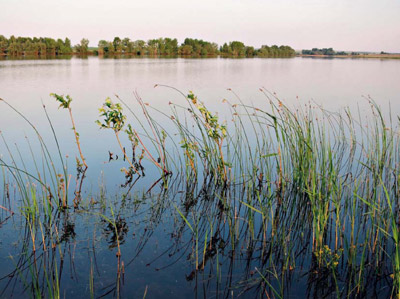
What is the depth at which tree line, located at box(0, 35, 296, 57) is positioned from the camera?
5875cm

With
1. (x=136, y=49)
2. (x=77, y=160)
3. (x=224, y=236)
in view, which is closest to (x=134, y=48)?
(x=136, y=49)

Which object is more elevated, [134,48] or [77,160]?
[134,48]

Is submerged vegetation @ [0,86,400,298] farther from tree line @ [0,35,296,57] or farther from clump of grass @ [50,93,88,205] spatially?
tree line @ [0,35,296,57]

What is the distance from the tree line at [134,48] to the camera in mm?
58750

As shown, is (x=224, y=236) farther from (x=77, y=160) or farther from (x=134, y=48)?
(x=134, y=48)

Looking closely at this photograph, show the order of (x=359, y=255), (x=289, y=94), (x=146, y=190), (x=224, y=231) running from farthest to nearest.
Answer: (x=289, y=94), (x=146, y=190), (x=224, y=231), (x=359, y=255)

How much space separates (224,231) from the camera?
11.6ft

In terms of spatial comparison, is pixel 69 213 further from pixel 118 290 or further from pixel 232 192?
pixel 232 192

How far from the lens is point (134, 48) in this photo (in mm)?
69938

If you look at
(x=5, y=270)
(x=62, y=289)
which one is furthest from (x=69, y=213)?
(x=62, y=289)

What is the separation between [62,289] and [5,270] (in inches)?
21.4

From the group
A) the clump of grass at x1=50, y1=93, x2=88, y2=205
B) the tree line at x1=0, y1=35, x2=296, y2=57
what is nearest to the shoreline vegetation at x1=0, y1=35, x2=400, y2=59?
the tree line at x1=0, y1=35, x2=296, y2=57

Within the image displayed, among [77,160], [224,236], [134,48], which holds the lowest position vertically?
[224,236]

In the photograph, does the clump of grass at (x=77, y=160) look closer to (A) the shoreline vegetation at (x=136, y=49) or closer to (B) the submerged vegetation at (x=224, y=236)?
(B) the submerged vegetation at (x=224, y=236)
